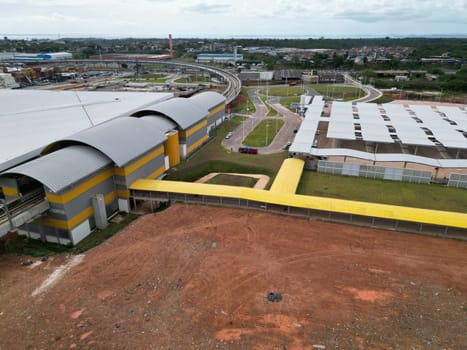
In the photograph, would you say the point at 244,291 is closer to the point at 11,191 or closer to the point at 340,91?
the point at 11,191

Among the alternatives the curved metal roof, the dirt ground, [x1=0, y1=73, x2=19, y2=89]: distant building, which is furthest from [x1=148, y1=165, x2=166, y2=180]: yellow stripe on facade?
[x1=0, y1=73, x2=19, y2=89]: distant building

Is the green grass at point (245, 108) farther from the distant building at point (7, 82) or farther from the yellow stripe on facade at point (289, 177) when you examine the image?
the distant building at point (7, 82)

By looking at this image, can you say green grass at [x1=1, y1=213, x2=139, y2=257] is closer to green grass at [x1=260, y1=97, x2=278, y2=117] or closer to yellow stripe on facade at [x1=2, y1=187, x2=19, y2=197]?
yellow stripe on facade at [x1=2, y1=187, x2=19, y2=197]

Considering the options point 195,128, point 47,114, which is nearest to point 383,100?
point 195,128

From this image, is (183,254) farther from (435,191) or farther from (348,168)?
(435,191)

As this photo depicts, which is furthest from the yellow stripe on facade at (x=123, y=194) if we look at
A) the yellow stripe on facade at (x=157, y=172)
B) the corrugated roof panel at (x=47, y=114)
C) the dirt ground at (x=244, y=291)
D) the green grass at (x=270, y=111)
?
the green grass at (x=270, y=111)

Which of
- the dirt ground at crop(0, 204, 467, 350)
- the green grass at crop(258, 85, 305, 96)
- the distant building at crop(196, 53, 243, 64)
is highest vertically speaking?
the distant building at crop(196, 53, 243, 64)
